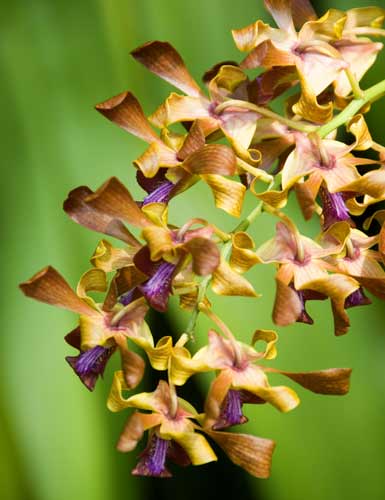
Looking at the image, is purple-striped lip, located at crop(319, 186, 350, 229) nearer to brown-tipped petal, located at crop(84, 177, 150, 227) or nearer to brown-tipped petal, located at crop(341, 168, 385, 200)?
brown-tipped petal, located at crop(341, 168, 385, 200)

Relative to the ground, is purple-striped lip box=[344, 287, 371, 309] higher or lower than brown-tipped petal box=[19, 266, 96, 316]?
lower

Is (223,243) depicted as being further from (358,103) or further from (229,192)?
(358,103)

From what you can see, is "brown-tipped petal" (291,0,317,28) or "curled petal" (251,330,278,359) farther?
"brown-tipped petal" (291,0,317,28)

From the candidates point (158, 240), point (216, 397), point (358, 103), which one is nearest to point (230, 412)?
point (216, 397)

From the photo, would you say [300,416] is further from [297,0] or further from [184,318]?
[297,0]

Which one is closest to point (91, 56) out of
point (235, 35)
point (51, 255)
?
point (51, 255)

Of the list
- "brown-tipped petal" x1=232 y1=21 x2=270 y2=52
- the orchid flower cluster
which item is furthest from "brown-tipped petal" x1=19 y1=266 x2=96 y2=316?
"brown-tipped petal" x1=232 y1=21 x2=270 y2=52

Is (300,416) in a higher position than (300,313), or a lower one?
lower

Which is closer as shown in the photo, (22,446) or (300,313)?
(300,313)
